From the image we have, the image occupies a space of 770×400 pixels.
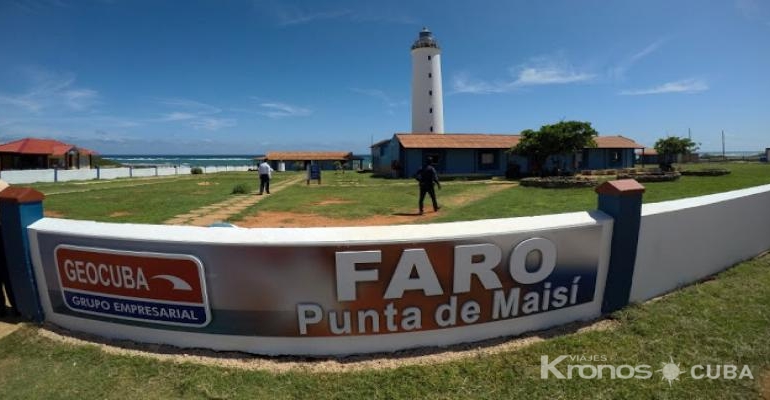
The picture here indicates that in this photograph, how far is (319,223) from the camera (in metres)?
10.3

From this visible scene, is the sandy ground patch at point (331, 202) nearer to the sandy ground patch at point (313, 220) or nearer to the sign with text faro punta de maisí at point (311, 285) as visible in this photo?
the sandy ground patch at point (313, 220)

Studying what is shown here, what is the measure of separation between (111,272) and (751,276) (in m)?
7.79

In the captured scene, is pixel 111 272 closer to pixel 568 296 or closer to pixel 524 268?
pixel 524 268

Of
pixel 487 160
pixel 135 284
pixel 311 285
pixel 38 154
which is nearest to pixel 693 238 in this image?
pixel 311 285

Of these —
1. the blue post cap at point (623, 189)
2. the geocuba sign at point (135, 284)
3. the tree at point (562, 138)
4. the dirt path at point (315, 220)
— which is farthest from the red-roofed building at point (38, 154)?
the blue post cap at point (623, 189)

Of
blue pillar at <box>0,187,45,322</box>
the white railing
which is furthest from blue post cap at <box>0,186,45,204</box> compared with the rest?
the white railing

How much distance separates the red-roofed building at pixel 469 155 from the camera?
3069cm

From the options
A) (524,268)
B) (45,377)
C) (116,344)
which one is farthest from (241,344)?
(524,268)

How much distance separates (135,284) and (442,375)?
2.78m

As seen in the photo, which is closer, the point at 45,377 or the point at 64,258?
the point at 45,377

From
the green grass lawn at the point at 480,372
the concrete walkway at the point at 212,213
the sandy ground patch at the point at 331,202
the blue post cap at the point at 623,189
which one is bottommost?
the green grass lawn at the point at 480,372

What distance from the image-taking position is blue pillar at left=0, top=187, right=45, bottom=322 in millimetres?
3904

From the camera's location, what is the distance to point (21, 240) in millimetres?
3898

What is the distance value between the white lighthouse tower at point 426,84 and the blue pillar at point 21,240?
1462 inches
